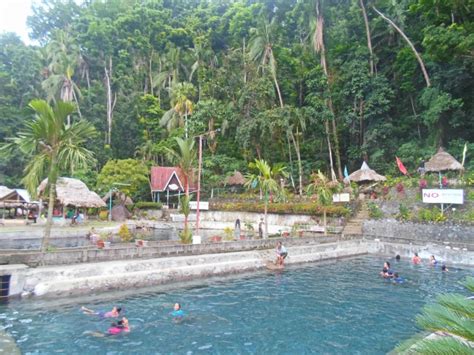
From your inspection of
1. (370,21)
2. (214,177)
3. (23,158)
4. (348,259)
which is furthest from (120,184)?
(370,21)

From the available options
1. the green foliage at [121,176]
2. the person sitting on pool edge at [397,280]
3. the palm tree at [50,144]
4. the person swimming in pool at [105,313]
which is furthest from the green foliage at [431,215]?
the green foliage at [121,176]

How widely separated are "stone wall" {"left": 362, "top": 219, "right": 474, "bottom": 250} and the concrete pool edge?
1.45 m

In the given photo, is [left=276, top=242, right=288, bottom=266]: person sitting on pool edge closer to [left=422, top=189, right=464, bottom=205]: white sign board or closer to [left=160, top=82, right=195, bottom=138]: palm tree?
[left=422, top=189, right=464, bottom=205]: white sign board

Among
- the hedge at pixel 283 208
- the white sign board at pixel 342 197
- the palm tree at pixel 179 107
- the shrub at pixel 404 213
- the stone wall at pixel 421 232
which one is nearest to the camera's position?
the stone wall at pixel 421 232

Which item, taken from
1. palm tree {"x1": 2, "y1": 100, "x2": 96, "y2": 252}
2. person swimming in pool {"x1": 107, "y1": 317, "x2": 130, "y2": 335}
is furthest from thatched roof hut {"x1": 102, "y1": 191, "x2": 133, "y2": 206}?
person swimming in pool {"x1": 107, "y1": 317, "x2": 130, "y2": 335}

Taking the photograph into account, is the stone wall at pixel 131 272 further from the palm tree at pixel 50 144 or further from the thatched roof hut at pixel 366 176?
the thatched roof hut at pixel 366 176

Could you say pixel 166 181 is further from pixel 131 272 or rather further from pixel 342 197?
pixel 131 272

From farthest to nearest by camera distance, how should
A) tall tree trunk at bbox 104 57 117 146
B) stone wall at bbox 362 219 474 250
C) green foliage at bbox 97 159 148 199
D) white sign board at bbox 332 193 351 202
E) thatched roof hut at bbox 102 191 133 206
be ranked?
tall tree trunk at bbox 104 57 117 146 < thatched roof hut at bbox 102 191 133 206 < green foliage at bbox 97 159 148 199 < white sign board at bbox 332 193 351 202 < stone wall at bbox 362 219 474 250

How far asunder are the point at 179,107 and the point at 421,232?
111 ft

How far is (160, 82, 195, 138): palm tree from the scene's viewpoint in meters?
48.7

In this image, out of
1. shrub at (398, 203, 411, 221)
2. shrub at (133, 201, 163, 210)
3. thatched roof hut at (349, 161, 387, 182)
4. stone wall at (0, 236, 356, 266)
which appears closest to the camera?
stone wall at (0, 236, 356, 266)

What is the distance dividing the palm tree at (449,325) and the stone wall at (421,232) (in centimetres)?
2121

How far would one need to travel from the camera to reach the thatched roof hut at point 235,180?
41969 millimetres

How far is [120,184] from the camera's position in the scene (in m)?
37.0
